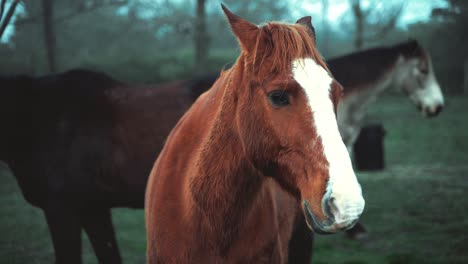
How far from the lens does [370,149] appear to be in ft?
28.6

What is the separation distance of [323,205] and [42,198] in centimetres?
302

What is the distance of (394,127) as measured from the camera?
48.7 ft

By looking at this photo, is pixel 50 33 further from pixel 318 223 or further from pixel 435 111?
pixel 318 223

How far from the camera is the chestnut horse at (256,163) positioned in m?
1.53

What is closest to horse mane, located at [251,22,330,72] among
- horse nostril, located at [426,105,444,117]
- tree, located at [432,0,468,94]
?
horse nostril, located at [426,105,444,117]

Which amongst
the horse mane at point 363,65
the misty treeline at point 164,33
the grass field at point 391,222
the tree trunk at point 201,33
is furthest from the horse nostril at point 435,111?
the tree trunk at point 201,33

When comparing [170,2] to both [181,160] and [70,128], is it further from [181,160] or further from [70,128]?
[181,160]

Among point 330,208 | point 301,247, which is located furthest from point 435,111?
point 330,208

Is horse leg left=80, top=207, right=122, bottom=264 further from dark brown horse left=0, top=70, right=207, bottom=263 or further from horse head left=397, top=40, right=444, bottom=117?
horse head left=397, top=40, right=444, bottom=117

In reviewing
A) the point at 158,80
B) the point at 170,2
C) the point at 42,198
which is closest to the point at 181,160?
the point at 42,198

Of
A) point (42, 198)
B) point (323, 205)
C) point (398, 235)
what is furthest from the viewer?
point (398, 235)

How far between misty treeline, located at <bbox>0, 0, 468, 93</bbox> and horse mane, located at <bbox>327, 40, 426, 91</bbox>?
3257 millimetres

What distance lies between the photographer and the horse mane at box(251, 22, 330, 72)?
1.71 metres

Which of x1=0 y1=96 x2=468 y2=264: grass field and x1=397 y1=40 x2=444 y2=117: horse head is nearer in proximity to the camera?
x1=0 y1=96 x2=468 y2=264: grass field
